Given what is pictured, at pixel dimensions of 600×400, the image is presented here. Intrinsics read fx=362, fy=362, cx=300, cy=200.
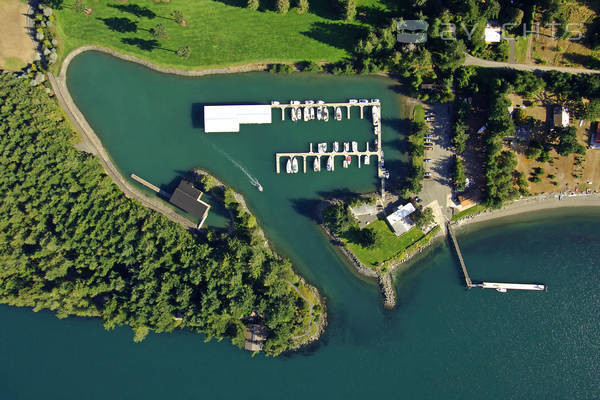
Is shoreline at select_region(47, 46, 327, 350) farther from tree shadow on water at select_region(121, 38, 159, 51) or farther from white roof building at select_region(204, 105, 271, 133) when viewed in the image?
white roof building at select_region(204, 105, 271, 133)

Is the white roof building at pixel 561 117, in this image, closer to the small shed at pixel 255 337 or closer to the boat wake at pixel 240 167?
the boat wake at pixel 240 167

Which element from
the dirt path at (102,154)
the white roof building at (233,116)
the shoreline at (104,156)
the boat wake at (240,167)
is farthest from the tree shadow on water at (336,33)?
the dirt path at (102,154)

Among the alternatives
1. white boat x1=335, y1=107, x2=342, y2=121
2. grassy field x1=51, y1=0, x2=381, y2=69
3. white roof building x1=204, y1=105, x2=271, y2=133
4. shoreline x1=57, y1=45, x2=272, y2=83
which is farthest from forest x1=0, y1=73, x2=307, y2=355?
white boat x1=335, y1=107, x2=342, y2=121

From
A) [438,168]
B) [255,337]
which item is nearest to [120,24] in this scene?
[255,337]

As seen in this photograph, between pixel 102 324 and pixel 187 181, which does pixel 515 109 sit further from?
pixel 102 324

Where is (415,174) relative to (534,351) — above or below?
above

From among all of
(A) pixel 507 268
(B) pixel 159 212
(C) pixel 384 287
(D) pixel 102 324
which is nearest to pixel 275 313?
(C) pixel 384 287

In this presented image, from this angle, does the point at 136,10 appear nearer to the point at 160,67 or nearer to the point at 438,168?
the point at 160,67
